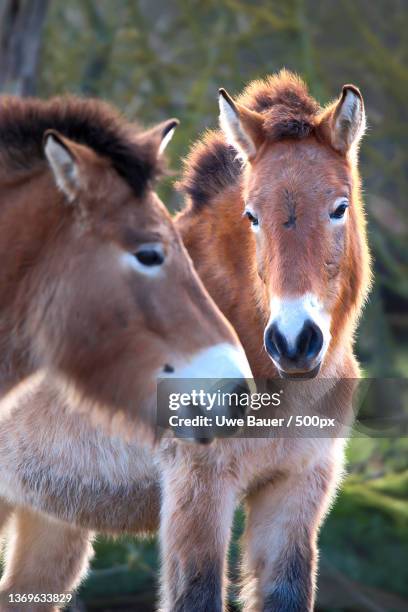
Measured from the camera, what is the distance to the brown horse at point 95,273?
2.98 meters

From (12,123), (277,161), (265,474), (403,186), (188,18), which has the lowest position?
(265,474)

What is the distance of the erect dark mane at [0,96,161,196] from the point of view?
10.1ft

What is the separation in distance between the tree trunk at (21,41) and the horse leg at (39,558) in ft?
12.4

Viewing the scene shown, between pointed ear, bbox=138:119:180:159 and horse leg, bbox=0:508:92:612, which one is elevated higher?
pointed ear, bbox=138:119:180:159

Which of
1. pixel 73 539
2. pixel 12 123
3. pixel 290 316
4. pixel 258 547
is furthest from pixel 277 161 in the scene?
pixel 73 539

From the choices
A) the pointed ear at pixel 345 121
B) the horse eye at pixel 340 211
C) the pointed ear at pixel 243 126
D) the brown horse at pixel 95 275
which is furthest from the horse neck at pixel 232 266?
the brown horse at pixel 95 275

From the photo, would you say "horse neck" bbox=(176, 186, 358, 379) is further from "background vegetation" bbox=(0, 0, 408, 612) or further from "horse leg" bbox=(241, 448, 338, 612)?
"background vegetation" bbox=(0, 0, 408, 612)

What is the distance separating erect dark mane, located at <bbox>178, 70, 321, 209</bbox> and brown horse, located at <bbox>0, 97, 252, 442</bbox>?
1.33 metres

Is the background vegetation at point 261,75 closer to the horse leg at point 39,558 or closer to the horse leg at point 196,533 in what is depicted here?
the horse leg at point 39,558

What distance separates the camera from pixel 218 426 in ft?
10.0

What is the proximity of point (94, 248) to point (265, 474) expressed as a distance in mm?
1649

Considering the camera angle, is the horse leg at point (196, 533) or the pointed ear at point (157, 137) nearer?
Answer: the pointed ear at point (157, 137)

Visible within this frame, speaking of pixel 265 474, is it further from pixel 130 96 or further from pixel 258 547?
pixel 130 96

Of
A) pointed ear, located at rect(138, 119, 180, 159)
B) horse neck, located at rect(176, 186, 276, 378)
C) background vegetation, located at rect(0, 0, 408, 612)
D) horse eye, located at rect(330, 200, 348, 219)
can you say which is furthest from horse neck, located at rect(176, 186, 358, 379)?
background vegetation, located at rect(0, 0, 408, 612)
